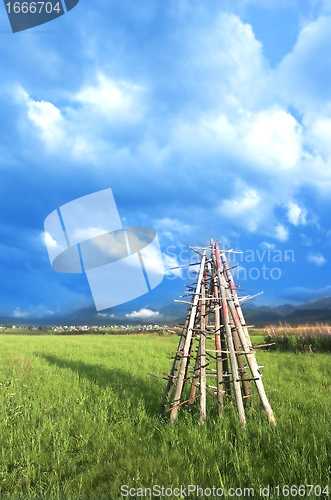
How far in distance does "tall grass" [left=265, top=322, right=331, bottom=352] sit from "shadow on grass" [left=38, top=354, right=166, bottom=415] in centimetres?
1099

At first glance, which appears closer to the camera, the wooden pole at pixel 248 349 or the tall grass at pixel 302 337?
the wooden pole at pixel 248 349

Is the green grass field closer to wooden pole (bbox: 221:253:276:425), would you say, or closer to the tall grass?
wooden pole (bbox: 221:253:276:425)

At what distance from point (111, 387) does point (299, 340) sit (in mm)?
14783

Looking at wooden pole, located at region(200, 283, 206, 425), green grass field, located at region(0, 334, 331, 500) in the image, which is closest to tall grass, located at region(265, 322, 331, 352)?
green grass field, located at region(0, 334, 331, 500)

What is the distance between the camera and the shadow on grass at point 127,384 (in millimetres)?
7648

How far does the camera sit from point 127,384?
9438 millimetres

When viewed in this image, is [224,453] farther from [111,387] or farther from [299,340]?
[299,340]

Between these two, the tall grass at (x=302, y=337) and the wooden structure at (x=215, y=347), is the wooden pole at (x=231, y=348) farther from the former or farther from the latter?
the tall grass at (x=302, y=337)

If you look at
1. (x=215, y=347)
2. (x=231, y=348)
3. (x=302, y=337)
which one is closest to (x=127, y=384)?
(x=215, y=347)

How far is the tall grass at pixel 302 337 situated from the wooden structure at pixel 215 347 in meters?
12.5

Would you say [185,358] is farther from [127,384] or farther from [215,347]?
[127,384]

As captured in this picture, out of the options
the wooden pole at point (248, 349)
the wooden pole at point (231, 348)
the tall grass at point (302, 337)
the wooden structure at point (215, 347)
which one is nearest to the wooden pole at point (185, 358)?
the wooden structure at point (215, 347)

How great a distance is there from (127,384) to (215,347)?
4.23 m

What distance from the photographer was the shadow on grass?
301 inches
